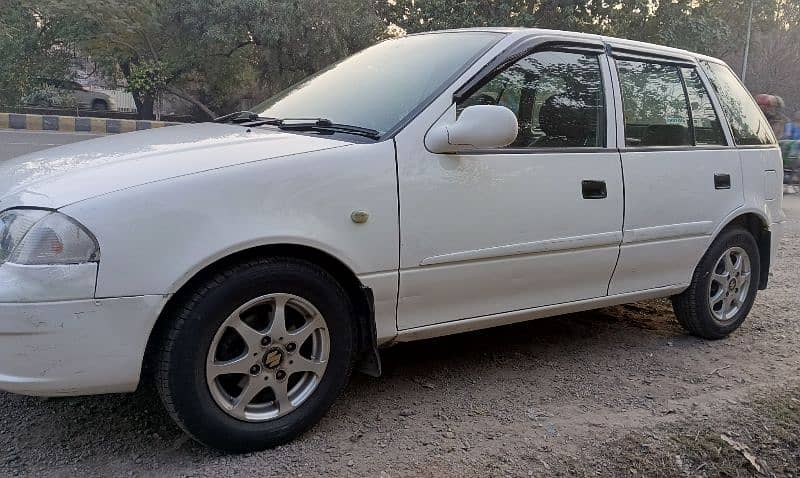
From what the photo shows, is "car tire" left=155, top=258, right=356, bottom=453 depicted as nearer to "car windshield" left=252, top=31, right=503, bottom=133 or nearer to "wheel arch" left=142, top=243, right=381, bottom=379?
"wheel arch" left=142, top=243, right=381, bottom=379

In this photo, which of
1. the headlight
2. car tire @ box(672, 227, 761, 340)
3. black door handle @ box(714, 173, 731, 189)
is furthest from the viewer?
car tire @ box(672, 227, 761, 340)

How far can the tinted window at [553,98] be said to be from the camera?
11.3 feet

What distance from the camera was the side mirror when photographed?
2971 mm

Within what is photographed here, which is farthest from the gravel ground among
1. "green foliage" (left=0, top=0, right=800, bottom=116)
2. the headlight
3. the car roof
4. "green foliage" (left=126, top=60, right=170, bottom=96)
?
"green foliage" (left=126, top=60, right=170, bottom=96)

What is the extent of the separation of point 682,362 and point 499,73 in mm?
2023

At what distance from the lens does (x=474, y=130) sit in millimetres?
2965

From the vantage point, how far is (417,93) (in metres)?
3.22

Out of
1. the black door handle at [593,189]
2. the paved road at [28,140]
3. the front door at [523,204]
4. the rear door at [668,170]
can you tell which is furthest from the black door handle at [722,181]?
the paved road at [28,140]

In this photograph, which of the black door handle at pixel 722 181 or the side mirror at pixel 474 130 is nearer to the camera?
the side mirror at pixel 474 130

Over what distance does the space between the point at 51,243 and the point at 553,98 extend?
245 cm

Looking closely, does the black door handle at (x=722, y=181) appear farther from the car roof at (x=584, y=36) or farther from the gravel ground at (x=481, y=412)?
the gravel ground at (x=481, y=412)

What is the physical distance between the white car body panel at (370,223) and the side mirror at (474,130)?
0.19 ft

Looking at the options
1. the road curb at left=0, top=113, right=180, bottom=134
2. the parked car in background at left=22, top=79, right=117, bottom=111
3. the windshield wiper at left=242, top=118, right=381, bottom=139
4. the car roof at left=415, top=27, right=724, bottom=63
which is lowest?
the road curb at left=0, top=113, right=180, bottom=134

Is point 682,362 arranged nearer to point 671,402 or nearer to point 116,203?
point 671,402
